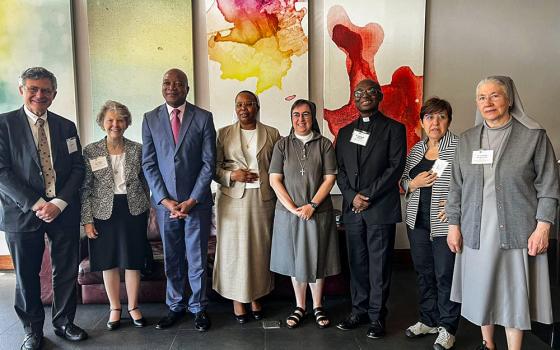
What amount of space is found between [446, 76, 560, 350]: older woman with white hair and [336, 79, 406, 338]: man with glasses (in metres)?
0.52

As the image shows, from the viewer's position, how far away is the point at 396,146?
267 centimetres

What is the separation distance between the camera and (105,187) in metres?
2.78

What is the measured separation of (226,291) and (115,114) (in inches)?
60.9

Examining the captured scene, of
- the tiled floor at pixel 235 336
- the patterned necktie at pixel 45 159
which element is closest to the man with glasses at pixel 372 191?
the tiled floor at pixel 235 336

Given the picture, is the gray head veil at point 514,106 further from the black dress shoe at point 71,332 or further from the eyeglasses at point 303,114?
the black dress shoe at point 71,332

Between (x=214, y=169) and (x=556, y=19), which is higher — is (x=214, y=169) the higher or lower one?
the lower one

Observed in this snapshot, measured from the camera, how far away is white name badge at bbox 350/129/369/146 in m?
2.72

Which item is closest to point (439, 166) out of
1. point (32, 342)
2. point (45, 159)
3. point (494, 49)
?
point (494, 49)

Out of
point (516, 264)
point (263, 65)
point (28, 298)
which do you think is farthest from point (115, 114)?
point (516, 264)

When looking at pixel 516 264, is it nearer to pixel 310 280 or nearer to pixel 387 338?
pixel 387 338

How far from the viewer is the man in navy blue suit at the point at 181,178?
2811 mm

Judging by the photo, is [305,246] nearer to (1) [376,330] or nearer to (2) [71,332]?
(1) [376,330]

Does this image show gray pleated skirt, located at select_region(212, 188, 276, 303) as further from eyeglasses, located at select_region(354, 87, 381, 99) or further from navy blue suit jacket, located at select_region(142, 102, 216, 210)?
eyeglasses, located at select_region(354, 87, 381, 99)

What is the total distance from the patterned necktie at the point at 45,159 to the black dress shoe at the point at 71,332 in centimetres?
99
